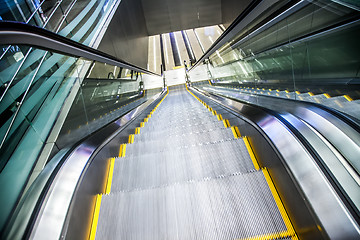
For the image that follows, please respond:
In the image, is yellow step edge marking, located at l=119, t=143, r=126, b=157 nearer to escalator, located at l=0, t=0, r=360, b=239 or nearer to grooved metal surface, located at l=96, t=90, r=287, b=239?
escalator, located at l=0, t=0, r=360, b=239

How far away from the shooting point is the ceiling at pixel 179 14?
18.3 metres

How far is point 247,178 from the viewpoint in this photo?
1.45 metres

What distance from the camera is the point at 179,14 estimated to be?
19.3 metres

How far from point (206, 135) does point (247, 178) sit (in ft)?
3.52

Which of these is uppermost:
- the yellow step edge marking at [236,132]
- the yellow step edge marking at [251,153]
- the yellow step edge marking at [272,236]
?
the yellow step edge marking at [236,132]

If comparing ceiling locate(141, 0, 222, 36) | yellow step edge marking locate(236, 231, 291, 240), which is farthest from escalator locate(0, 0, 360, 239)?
ceiling locate(141, 0, 222, 36)

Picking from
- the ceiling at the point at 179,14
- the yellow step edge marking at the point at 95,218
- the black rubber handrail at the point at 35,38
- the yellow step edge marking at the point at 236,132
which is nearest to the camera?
the black rubber handrail at the point at 35,38

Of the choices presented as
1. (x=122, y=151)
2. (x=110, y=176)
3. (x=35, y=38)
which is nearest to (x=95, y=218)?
(x=110, y=176)

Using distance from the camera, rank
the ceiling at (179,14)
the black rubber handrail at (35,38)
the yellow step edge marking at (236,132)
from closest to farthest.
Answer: the black rubber handrail at (35,38) < the yellow step edge marking at (236,132) < the ceiling at (179,14)

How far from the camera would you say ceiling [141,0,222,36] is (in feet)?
60.2

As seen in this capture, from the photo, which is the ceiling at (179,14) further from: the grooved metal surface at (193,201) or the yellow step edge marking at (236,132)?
the grooved metal surface at (193,201)

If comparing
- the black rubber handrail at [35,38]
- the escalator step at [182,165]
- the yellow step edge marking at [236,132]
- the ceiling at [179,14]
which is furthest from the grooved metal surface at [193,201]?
the ceiling at [179,14]

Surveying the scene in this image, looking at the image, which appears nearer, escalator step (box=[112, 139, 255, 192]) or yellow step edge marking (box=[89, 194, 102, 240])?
yellow step edge marking (box=[89, 194, 102, 240])

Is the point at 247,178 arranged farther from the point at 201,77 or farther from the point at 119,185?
the point at 201,77
